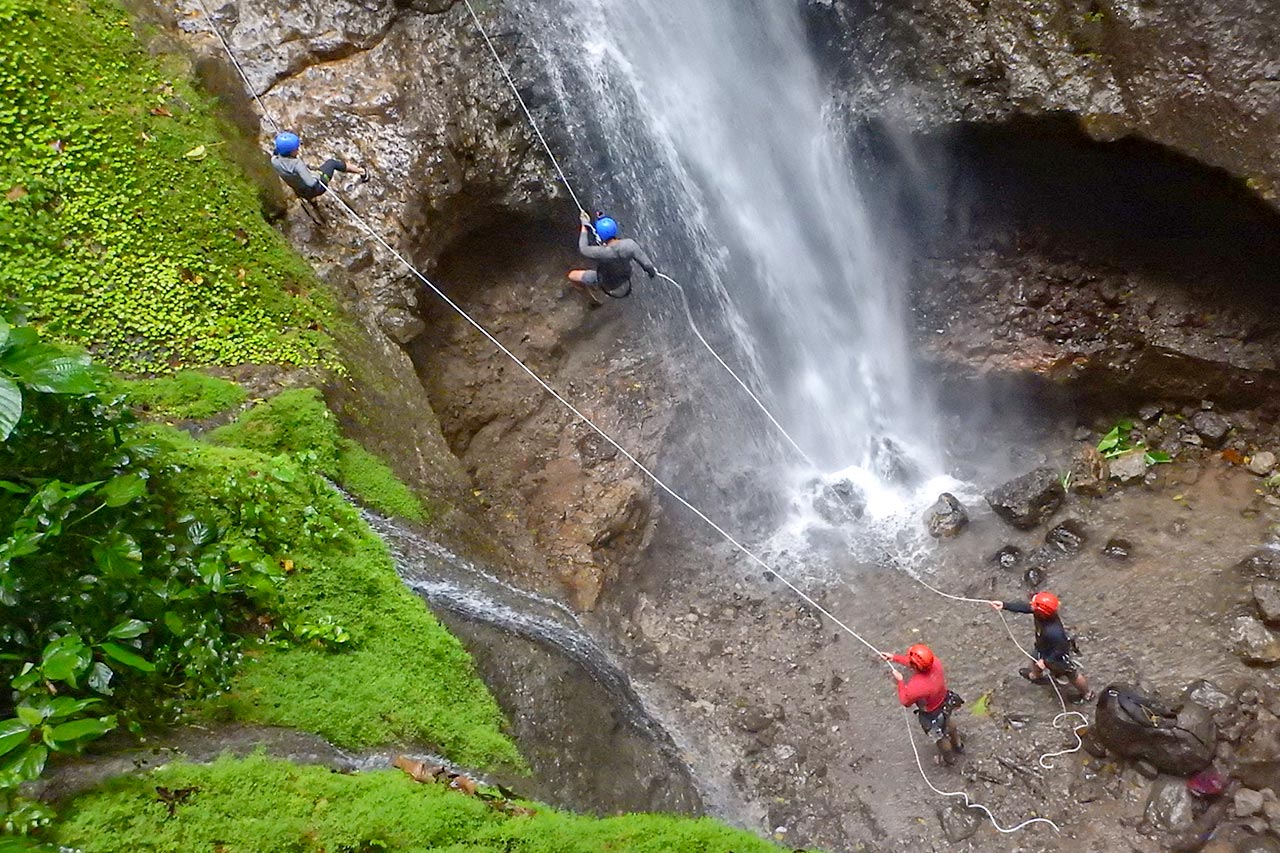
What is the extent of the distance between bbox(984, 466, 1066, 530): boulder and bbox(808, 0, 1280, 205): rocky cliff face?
3.53 metres

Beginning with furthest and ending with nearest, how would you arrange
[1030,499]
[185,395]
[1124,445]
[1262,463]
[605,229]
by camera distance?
[1124,445] < [1030,499] < [1262,463] < [605,229] < [185,395]

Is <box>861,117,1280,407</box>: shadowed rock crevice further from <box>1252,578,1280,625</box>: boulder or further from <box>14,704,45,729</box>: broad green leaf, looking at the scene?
<box>14,704,45,729</box>: broad green leaf

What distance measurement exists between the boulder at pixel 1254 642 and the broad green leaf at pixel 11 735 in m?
9.07

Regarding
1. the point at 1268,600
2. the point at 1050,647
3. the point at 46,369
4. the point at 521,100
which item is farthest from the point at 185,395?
the point at 1268,600

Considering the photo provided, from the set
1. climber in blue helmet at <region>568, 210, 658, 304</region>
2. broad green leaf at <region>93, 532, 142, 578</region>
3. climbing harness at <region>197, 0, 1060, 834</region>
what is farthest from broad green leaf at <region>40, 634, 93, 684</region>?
climber in blue helmet at <region>568, 210, 658, 304</region>

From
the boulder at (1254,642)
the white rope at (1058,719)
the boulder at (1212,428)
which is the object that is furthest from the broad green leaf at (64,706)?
the boulder at (1212,428)

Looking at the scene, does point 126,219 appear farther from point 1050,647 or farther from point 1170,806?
point 1170,806

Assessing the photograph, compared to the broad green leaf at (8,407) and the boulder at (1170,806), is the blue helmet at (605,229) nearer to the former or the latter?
the broad green leaf at (8,407)

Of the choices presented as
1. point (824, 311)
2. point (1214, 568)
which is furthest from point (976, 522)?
point (824, 311)

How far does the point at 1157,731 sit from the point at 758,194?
762cm

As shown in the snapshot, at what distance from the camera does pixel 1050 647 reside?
6684 mm

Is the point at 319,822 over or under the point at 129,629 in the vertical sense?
under

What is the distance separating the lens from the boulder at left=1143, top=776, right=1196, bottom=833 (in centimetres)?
621

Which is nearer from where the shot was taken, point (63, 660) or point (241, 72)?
point (63, 660)
